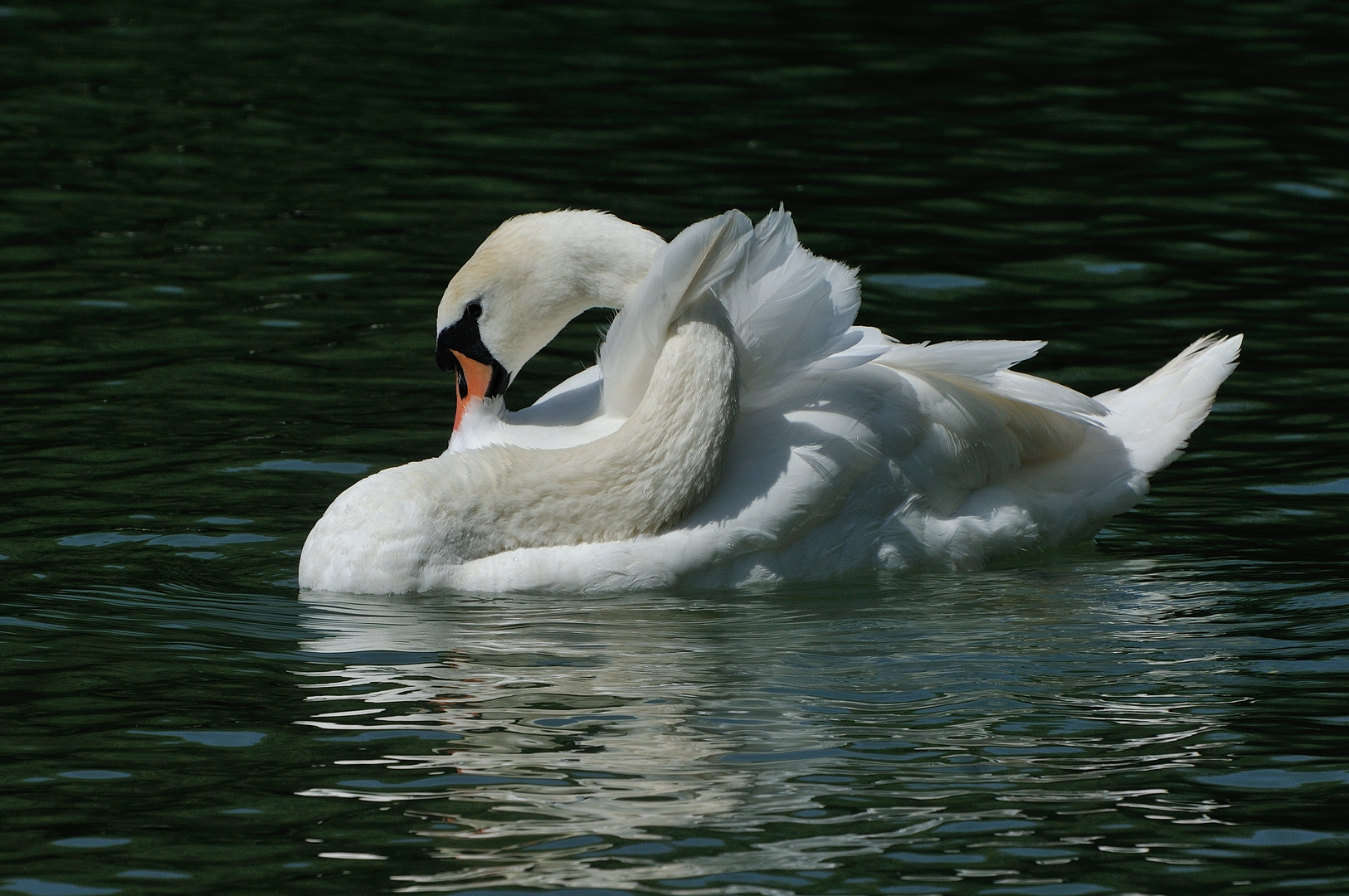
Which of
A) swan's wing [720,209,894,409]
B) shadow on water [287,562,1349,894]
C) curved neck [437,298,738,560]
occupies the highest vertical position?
swan's wing [720,209,894,409]

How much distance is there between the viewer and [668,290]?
7.39 metres

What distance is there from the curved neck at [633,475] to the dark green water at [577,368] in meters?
0.29

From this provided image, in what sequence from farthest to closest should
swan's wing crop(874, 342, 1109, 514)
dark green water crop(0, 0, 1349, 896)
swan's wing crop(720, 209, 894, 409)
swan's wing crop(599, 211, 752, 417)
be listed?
1. swan's wing crop(874, 342, 1109, 514)
2. swan's wing crop(720, 209, 894, 409)
3. swan's wing crop(599, 211, 752, 417)
4. dark green water crop(0, 0, 1349, 896)

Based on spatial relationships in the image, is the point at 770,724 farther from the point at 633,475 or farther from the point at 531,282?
the point at 531,282

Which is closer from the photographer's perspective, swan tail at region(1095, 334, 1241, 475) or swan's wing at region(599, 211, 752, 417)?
swan's wing at region(599, 211, 752, 417)

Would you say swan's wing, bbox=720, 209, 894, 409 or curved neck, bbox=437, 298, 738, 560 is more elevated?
swan's wing, bbox=720, 209, 894, 409

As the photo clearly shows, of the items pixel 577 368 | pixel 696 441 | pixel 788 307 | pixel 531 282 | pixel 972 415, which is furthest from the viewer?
pixel 577 368

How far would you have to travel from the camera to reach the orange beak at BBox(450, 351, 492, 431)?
8078 mm

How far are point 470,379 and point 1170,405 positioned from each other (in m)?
2.89

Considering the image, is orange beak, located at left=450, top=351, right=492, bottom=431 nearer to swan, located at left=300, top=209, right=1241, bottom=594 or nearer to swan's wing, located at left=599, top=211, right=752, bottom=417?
swan, located at left=300, top=209, right=1241, bottom=594

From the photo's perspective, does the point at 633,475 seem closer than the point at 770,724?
No

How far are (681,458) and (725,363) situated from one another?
37 centimetres

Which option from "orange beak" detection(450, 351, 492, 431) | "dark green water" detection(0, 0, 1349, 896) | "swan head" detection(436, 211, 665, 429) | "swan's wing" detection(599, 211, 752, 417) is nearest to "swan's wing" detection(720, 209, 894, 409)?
"swan's wing" detection(599, 211, 752, 417)

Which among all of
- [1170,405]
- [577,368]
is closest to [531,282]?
[1170,405]
